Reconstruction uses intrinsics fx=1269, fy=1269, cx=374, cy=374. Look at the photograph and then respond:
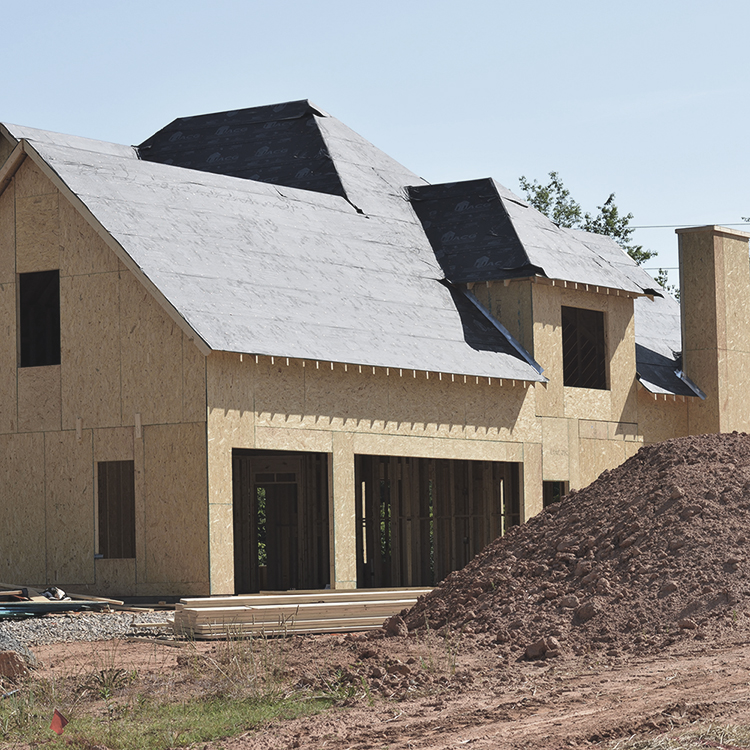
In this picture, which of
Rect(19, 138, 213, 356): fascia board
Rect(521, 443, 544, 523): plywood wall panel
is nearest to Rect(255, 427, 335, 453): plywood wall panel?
Rect(19, 138, 213, 356): fascia board

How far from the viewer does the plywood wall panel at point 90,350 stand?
20.1 m

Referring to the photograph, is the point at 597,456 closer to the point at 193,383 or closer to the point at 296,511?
the point at 296,511

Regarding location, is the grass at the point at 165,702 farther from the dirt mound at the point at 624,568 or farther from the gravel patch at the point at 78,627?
the gravel patch at the point at 78,627

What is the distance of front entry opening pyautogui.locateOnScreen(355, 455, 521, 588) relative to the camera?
85.3 feet

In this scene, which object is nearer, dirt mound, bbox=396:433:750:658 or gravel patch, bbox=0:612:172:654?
dirt mound, bbox=396:433:750:658

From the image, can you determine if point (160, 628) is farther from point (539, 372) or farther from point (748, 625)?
point (539, 372)

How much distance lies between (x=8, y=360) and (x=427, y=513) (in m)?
9.96

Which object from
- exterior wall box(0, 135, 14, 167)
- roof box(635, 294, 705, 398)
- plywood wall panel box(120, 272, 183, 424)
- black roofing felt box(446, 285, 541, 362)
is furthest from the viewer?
exterior wall box(0, 135, 14, 167)

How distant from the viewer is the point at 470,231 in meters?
26.1

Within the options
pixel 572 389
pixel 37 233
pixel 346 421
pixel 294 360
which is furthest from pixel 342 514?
pixel 37 233

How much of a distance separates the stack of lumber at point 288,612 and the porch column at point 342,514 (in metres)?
1.63

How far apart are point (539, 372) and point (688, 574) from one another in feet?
34.9

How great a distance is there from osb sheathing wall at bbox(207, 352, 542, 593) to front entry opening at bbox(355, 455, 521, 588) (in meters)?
1.98

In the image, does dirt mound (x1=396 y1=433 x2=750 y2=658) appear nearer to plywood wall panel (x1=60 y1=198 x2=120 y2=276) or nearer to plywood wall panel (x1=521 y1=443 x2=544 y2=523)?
plywood wall panel (x1=521 y1=443 x2=544 y2=523)
